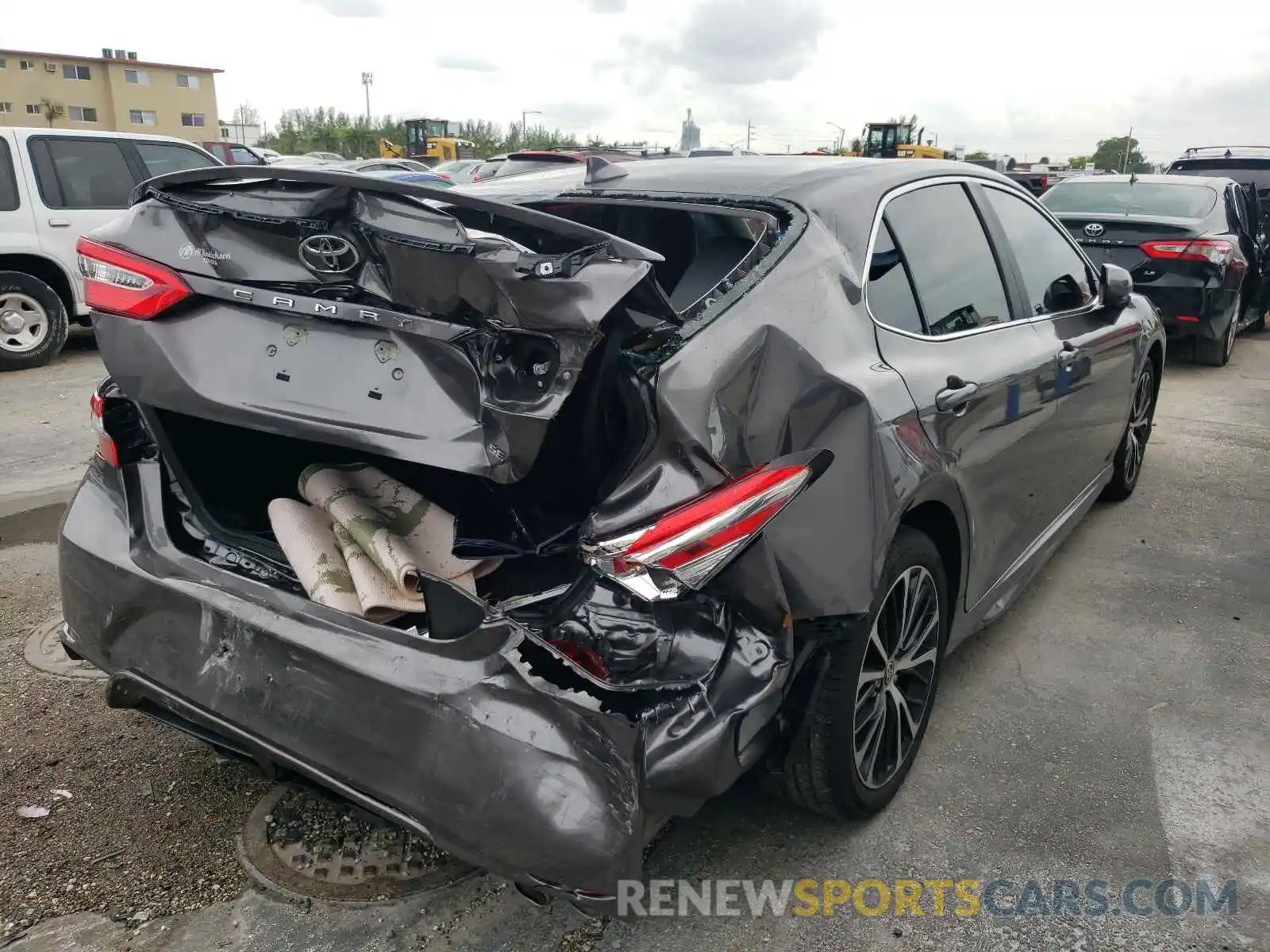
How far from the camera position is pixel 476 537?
7.60 feet

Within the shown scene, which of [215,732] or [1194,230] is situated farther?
[1194,230]

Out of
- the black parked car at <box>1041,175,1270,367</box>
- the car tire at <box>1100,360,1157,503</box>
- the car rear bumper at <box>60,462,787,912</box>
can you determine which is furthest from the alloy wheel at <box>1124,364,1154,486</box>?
the car rear bumper at <box>60,462,787,912</box>

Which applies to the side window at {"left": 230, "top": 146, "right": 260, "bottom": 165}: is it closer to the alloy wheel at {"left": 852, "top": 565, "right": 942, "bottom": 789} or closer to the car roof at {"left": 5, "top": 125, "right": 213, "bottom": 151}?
the car roof at {"left": 5, "top": 125, "right": 213, "bottom": 151}

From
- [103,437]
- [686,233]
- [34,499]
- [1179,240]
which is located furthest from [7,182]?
[1179,240]

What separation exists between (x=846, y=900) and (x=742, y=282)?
1.46 meters

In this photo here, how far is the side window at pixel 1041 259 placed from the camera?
136 inches

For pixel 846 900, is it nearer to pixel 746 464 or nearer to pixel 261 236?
pixel 746 464

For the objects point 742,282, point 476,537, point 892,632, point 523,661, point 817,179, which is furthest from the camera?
point 817,179

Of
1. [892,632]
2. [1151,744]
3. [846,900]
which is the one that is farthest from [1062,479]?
[846,900]

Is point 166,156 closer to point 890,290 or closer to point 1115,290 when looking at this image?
point 1115,290

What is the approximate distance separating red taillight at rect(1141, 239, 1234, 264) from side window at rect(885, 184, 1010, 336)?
5844 millimetres

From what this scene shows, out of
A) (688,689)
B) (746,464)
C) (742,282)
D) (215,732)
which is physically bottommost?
(215,732)

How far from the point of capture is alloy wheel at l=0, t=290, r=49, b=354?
8031 mm

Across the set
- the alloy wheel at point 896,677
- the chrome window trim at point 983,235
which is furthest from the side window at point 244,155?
the alloy wheel at point 896,677
